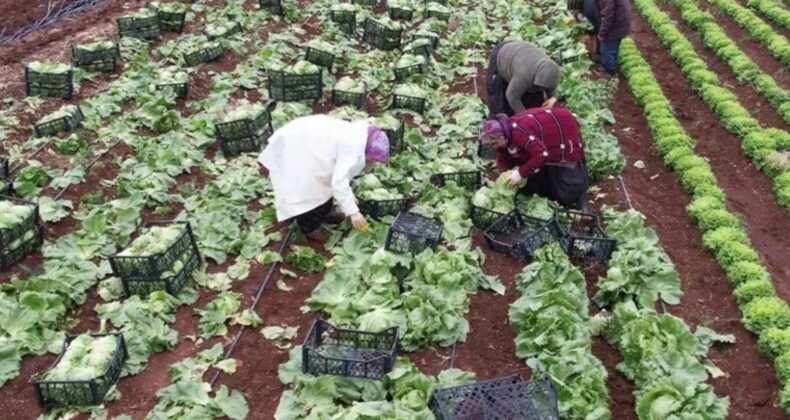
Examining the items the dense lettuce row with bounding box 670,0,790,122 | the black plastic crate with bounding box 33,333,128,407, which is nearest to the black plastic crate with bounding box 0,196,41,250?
the black plastic crate with bounding box 33,333,128,407

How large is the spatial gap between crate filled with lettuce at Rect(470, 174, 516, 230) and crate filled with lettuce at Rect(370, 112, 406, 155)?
5.13ft

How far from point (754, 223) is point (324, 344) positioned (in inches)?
231

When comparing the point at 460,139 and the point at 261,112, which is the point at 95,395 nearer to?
the point at 261,112

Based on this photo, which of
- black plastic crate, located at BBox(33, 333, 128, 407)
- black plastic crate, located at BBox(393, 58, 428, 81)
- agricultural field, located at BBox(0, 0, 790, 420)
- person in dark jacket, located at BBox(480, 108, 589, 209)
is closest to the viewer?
black plastic crate, located at BBox(33, 333, 128, 407)

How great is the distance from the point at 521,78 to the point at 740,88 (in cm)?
608

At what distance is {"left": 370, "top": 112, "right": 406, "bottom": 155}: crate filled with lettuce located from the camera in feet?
29.3

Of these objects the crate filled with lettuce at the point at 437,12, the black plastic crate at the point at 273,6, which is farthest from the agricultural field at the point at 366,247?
the crate filled with lettuce at the point at 437,12

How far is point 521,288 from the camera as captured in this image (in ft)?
22.3

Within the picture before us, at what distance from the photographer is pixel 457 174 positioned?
8430mm

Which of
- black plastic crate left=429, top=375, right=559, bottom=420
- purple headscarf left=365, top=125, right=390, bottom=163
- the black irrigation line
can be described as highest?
purple headscarf left=365, top=125, right=390, bottom=163

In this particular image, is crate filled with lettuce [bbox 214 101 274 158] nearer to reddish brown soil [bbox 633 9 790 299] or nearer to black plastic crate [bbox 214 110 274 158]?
black plastic crate [bbox 214 110 274 158]

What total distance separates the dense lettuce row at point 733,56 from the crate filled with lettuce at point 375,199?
6934 millimetres

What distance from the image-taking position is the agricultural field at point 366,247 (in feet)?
18.8

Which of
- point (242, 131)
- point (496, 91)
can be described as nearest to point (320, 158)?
point (242, 131)
